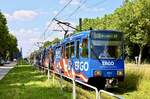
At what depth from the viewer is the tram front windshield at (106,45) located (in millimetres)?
24766

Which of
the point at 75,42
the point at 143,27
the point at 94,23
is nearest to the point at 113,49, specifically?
the point at 75,42

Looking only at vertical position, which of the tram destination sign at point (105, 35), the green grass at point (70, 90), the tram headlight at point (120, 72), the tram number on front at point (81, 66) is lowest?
the green grass at point (70, 90)

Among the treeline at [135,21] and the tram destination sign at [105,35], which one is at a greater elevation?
the treeline at [135,21]

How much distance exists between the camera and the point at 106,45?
81.5ft

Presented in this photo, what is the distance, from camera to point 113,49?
25.0 m

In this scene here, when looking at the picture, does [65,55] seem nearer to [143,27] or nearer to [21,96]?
[21,96]

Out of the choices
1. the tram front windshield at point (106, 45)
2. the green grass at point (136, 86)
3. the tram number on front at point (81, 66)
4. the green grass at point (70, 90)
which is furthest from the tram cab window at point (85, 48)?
the green grass at point (136, 86)

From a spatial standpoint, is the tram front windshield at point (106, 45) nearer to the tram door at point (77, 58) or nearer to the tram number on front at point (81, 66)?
the tram number on front at point (81, 66)

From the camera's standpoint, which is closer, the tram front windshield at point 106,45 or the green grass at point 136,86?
the green grass at point 136,86

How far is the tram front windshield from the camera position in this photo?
24.8m

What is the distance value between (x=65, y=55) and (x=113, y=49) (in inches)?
363

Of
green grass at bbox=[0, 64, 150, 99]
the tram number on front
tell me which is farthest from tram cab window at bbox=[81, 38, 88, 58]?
green grass at bbox=[0, 64, 150, 99]

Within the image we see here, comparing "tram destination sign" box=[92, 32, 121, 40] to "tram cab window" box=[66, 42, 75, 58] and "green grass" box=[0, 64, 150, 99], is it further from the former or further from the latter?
"tram cab window" box=[66, 42, 75, 58]

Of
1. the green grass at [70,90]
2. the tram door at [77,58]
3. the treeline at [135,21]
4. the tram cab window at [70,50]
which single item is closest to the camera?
the green grass at [70,90]
